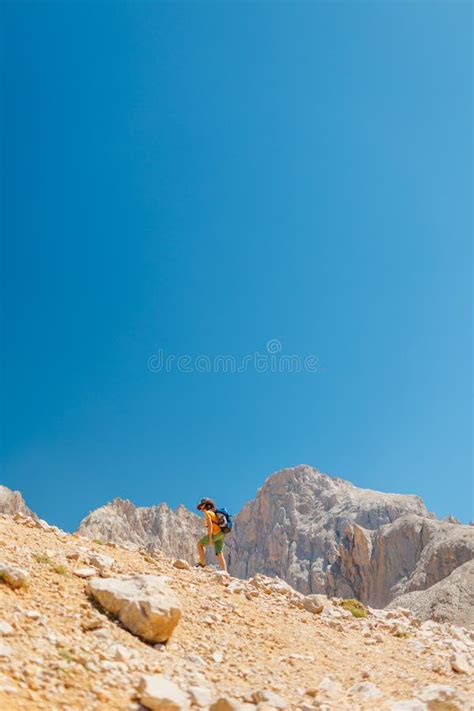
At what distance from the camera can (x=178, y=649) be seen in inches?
352

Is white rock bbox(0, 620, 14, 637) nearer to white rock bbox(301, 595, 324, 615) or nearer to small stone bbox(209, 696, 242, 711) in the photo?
small stone bbox(209, 696, 242, 711)

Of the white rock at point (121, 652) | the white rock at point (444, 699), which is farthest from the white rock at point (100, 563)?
the white rock at point (444, 699)

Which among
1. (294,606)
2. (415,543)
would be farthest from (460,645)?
(415,543)

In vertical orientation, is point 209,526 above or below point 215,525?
below

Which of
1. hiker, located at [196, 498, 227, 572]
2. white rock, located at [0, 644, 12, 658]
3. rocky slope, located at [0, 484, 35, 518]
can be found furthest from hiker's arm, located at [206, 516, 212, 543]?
rocky slope, located at [0, 484, 35, 518]

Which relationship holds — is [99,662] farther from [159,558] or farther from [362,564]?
[362,564]

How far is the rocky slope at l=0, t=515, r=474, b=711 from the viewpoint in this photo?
6.94 metres

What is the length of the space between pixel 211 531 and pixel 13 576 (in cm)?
891

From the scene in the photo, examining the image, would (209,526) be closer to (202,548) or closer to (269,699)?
(202,548)

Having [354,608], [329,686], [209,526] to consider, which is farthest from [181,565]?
[329,686]

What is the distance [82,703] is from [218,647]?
11.6 ft

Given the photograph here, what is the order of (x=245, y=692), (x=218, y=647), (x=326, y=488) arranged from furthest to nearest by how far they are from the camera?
1. (x=326, y=488)
2. (x=218, y=647)
3. (x=245, y=692)

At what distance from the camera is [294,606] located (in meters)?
14.2

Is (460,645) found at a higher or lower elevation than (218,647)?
higher
